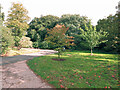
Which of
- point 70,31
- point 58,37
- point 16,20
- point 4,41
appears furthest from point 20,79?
point 70,31

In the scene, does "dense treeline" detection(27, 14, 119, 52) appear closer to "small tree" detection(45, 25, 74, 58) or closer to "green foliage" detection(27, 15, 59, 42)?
"green foliage" detection(27, 15, 59, 42)

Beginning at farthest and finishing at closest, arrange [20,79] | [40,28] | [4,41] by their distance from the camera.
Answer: [40,28] → [4,41] → [20,79]

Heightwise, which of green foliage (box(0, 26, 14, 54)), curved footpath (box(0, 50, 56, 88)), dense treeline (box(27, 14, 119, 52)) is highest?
dense treeline (box(27, 14, 119, 52))

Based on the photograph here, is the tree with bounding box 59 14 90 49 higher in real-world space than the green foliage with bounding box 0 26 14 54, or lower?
higher

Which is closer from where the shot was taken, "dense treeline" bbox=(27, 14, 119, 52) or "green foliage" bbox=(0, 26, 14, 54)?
"green foliage" bbox=(0, 26, 14, 54)

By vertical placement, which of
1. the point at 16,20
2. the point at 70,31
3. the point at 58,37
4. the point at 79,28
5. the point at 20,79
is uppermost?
the point at 16,20

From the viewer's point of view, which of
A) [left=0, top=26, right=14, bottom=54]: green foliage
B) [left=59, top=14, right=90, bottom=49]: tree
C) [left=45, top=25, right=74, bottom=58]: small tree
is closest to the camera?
[left=45, top=25, right=74, bottom=58]: small tree

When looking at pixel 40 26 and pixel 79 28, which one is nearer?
pixel 79 28

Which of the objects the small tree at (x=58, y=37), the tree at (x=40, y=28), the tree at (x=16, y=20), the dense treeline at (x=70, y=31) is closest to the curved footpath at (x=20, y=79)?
the small tree at (x=58, y=37)

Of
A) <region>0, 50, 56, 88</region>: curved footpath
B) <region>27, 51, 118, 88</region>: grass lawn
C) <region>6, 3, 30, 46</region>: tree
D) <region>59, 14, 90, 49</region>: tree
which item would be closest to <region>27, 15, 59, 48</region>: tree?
<region>59, 14, 90, 49</region>: tree

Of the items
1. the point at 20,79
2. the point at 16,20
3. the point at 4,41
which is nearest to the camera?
the point at 20,79

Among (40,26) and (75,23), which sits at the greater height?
(40,26)

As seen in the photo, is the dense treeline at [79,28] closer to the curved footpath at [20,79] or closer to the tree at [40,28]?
the tree at [40,28]

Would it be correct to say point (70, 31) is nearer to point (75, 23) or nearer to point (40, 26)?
point (75, 23)
